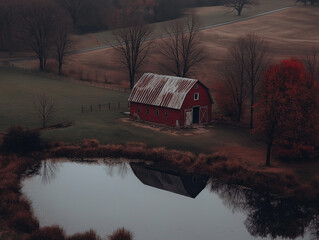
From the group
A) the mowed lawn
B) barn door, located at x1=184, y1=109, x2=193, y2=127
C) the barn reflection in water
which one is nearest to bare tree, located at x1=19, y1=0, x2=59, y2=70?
the mowed lawn

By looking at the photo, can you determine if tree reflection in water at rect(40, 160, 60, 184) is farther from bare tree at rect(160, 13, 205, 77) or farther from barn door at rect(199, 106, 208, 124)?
bare tree at rect(160, 13, 205, 77)

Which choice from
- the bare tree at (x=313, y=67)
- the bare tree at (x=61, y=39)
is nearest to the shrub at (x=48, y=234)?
the bare tree at (x=313, y=67)

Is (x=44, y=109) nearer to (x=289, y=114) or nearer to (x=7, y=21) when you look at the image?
(x=289, y=114)

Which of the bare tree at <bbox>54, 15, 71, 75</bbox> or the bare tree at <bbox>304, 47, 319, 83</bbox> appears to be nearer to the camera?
the bare tree at <bbox>304, 47, 319, 83</bbox>

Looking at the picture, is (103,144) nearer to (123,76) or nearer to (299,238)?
(299,238)

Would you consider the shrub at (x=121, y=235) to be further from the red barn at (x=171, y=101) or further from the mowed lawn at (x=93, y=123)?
the red barn at (x=171, y=101)

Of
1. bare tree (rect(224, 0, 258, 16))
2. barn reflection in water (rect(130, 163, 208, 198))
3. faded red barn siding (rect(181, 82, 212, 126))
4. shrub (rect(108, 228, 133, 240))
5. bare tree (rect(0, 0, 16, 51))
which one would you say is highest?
bare tree (rect(224, 0, 258, 16))

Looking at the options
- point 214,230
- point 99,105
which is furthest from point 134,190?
point 99,105
